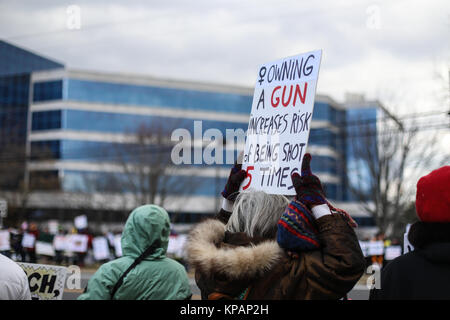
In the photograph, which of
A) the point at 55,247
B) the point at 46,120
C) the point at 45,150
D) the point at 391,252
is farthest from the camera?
the point at 46,120

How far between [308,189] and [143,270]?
1.06m

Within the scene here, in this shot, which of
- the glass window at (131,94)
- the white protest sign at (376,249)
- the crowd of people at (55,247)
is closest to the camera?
the white protest sign at (376,249)

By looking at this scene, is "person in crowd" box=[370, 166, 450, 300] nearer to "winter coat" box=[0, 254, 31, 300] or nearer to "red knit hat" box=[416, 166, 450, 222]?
"red knit hat" box=[416, 166, 450, 222]

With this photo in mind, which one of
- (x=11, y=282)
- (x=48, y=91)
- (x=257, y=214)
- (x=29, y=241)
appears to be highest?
(x=48, y=91)

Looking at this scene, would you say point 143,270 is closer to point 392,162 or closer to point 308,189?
point 308,189

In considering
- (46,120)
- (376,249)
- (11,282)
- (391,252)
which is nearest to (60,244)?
(376,249)

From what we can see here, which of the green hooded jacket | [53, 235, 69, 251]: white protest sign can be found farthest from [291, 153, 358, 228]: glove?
[53, 235, 69, 251]: white protest sign

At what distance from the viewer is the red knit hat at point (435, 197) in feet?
9.00

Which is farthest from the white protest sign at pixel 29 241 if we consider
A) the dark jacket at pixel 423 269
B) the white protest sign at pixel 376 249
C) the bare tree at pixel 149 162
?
the dark jacket at pixel 423 269

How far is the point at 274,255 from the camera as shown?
2943mm

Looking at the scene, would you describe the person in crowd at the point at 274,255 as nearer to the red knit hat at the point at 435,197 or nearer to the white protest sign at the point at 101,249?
the red knit hat at the point at 435,197

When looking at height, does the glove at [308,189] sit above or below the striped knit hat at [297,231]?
above

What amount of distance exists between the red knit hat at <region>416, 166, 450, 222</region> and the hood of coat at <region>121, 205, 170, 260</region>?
1448 millimetres

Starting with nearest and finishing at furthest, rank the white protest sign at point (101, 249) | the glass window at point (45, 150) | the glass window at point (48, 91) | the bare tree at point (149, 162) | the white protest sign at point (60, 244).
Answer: the white protest sign at point (101, 249) < the white protest sign at point (60, 244) < the bare tree at point (149, 162) < the glass window at point (45, 150) < the glass window at point (48, 91)
